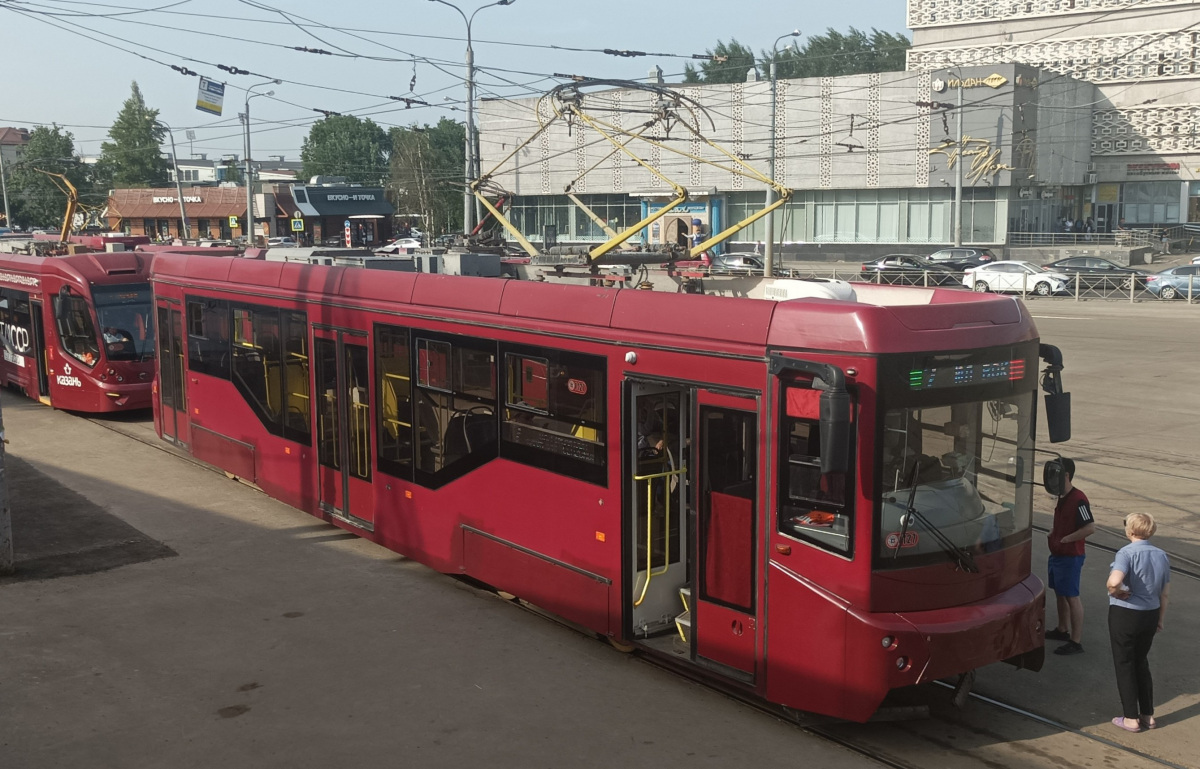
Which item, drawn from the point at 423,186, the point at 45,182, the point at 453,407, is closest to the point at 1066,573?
the point at 453,407

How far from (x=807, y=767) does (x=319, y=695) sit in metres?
3.32

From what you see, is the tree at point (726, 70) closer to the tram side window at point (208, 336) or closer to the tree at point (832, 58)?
the tree at point (832, 58)

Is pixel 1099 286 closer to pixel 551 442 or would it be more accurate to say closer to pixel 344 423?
pixel 344 423

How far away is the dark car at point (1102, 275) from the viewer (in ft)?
127

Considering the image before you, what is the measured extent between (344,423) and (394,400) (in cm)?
110

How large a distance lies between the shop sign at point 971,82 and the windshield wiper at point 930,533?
5384 cm

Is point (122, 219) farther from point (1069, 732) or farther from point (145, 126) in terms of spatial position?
point (1069, 732)

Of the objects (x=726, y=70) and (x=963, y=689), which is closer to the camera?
(x=963, y=689)

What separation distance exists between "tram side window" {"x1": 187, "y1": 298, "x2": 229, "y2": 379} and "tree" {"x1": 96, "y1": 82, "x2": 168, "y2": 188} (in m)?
88.4

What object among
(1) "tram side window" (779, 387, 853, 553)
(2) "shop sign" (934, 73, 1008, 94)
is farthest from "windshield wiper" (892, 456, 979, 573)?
(2) "shop sign" (934, 73, 1008, 94)

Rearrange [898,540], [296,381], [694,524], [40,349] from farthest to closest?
[40,349]
[296,381]
[694,524]
[898,540]

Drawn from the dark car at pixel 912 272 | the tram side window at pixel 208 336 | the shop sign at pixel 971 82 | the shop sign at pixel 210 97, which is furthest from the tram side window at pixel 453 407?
the shop sign at pixel 971 82

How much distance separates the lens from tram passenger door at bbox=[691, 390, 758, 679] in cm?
708

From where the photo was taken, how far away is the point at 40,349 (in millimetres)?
19359
